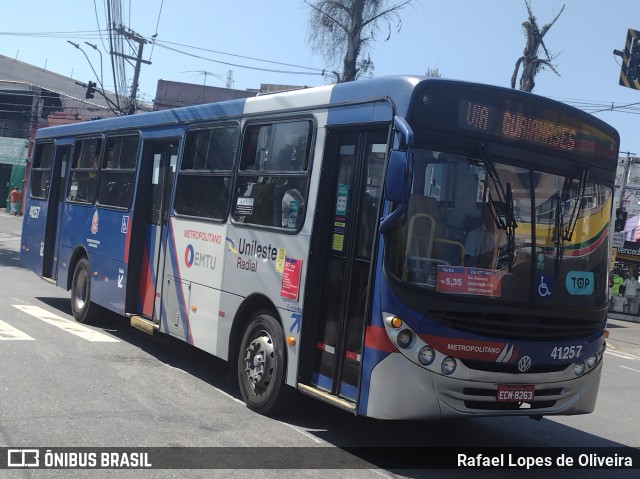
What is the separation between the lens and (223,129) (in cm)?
902

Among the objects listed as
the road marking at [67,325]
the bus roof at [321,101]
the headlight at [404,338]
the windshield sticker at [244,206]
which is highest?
the bus roof at [321,101]

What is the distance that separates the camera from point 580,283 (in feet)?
22.7

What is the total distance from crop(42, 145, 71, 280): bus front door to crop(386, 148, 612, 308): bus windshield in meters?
9.35

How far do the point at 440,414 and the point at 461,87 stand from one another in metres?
2.63

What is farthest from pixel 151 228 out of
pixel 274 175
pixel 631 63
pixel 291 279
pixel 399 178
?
pixel 631 63

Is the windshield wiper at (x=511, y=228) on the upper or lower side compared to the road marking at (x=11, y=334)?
upper

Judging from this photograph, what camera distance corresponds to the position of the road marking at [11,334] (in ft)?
34.4

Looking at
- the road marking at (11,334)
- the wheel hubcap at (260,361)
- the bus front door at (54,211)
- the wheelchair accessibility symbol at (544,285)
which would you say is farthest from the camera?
the bus front door at (54,211)

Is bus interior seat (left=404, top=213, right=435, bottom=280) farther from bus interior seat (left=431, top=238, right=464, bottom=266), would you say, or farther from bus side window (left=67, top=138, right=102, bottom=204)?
bus side window (left=67, top=138, right=102, bottom=204)

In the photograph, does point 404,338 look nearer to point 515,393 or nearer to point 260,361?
point 515,393

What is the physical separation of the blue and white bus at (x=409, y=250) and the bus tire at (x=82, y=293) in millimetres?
3920

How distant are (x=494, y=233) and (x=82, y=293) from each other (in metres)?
8.13

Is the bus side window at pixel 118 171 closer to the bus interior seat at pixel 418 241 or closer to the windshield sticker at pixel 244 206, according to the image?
the windshield sticker at pixel 244 206

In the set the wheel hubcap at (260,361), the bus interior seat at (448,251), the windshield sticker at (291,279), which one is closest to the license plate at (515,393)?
the bus interior seat at (448,251)
